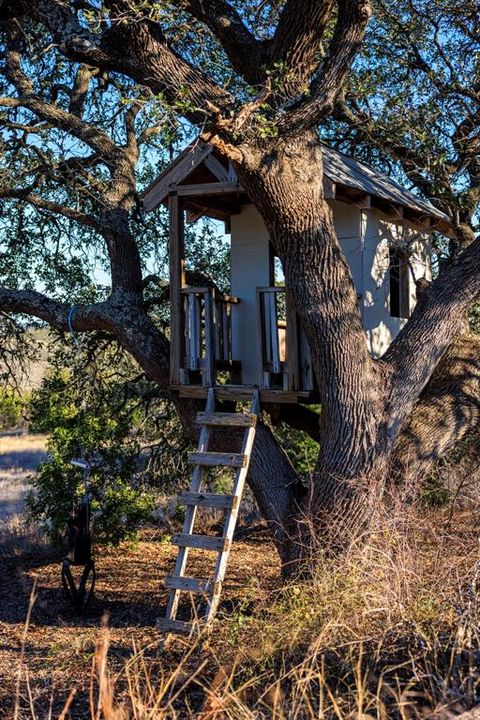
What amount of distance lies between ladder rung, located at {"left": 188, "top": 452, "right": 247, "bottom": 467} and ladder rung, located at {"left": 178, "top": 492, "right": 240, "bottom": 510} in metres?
0.35

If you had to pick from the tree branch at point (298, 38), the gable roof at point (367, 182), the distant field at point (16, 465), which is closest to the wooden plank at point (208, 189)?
the gable roof at point (367, 182)

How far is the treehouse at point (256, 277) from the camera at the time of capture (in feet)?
32.0

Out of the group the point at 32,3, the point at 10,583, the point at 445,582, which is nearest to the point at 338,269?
the point at 445,582

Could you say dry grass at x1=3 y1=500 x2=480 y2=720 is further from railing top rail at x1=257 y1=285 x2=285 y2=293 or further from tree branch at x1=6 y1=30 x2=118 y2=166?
tree branch at x1=6 y1=30 x2=118 y2=166

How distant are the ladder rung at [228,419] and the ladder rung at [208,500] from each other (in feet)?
2.67

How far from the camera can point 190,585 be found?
8781 mm

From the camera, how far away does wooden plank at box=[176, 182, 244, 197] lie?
392 inches

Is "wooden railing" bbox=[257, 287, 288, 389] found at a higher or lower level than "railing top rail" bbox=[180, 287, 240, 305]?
lower

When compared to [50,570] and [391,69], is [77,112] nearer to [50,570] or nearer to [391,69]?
[391,69]

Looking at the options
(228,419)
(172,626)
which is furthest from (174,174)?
(172,626)

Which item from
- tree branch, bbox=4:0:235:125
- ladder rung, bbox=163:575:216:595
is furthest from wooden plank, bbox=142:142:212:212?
ladder rung, bbox=163:575:216:595

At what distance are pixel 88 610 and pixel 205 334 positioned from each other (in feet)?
12.1

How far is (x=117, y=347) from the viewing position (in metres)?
13.0

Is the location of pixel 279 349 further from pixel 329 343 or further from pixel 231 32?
pixel 231 32
